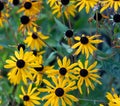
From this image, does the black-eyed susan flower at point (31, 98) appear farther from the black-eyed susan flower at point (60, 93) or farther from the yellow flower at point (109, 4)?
the yellow flower at point (109, 4)

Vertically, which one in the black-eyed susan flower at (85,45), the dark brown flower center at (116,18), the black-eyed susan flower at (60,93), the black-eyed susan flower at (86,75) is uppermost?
the dark brown flower center at (116,18)

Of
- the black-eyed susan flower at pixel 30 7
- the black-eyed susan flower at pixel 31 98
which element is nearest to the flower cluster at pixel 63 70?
the black-eyed susan flower at pixel 31 98

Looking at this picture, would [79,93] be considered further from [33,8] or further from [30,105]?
[33,8]

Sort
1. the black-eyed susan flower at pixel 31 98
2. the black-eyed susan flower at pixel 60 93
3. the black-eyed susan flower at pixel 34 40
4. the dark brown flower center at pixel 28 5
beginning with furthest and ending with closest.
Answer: the dark brown flower center at pixel 28 5
the black-eyed susan flower at pixel 34 40
the black-eyed susan flower at pixel 31 98
the black-eyed susan flower at pixel 60 93

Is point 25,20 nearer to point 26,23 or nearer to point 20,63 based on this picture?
point 26,23

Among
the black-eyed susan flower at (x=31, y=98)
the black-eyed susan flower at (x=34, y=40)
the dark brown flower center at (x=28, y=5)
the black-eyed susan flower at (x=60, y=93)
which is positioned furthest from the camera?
the dark brown flower center at (x=28, y=5)

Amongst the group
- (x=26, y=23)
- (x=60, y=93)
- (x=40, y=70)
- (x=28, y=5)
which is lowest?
(x=60, y=93)

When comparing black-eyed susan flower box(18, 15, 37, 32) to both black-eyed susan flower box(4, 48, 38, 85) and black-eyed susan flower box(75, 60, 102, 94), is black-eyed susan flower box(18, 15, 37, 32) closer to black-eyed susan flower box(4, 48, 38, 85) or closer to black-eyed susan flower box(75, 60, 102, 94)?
black-eyed susan flower box(4, 48, 38, 85)

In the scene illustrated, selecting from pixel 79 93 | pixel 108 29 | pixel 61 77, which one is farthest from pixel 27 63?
pixel 108 29

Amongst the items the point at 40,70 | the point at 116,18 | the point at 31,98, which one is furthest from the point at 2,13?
the point at 116,18

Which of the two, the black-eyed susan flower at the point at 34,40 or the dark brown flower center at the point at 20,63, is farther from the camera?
the black-eyed susan flower at the point at 34,40

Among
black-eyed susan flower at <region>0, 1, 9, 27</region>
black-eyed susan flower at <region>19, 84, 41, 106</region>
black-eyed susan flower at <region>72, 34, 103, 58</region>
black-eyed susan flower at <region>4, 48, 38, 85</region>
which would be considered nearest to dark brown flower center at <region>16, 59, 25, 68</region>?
black-eyed susan flower at <region>4, 48, 38, 85</region>
